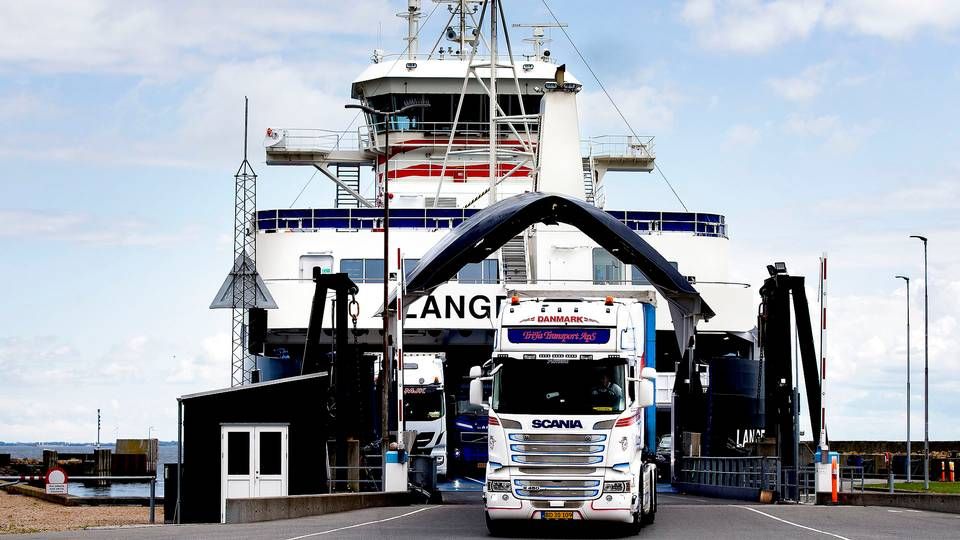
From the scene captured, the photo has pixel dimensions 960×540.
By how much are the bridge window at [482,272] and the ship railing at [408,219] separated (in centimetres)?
137

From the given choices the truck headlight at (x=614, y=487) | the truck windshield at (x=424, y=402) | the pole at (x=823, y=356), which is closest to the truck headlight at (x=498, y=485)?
the truck headlight at (x=614, y=487)

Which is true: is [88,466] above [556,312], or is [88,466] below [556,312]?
below

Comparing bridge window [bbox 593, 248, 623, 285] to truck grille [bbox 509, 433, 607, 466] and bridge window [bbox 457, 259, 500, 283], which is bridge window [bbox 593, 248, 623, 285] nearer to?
bridge window [bbox 457, 259, 500, 283]

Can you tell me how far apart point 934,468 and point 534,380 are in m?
42.9

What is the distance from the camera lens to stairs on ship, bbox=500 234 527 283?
42.2 m

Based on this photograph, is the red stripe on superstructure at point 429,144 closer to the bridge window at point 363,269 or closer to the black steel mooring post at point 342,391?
the bridge window at point 363,269

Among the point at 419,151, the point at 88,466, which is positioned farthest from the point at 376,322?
the point at 88,466

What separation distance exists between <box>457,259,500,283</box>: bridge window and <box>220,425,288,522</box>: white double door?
45.3 feet

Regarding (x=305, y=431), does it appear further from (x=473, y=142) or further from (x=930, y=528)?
(x=473, y=142)

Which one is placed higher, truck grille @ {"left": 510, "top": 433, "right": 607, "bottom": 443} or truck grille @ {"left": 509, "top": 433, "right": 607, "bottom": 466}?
truck grille @ {"left": 510, "top": 433, "right": 607, "bottom": 443}

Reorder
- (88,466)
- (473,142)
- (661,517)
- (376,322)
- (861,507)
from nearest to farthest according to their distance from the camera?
(661,517) < (861,507) < (376,322) < (473,142) < (88,466)

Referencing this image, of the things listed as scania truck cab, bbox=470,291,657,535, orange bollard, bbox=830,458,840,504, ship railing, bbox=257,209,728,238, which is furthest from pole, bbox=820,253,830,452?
ship railing, bbox=257,209,728,238

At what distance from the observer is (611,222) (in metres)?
32.0

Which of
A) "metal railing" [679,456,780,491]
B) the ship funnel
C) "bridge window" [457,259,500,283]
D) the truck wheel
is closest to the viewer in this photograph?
the truck wheel
